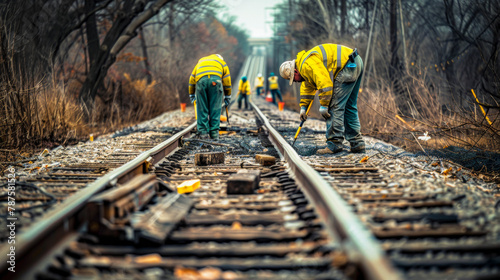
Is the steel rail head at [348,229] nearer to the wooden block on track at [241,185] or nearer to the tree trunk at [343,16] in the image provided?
the wooden block on track at [241,185]

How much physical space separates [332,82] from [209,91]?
2.87 metres

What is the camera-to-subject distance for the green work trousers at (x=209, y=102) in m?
8.41

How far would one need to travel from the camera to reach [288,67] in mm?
6598

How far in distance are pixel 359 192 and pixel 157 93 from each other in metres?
15.3

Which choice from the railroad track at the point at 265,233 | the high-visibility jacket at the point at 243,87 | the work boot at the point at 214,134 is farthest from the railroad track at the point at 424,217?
the high-visibility jacket at the point at 243,87

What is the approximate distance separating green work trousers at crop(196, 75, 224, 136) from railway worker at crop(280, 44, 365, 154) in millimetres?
2077

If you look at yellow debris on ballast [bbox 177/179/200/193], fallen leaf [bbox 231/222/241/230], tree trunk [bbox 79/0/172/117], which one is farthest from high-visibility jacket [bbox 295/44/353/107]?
tree trunk [bbox 79/0/172/117]

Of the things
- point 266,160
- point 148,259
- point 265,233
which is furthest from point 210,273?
point 266,160

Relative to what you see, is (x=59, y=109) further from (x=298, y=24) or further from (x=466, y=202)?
(x=298, y=24)

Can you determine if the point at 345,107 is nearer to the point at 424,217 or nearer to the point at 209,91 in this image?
the point at 209,91

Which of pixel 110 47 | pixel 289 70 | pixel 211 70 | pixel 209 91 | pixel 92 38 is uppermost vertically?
pixel 92 38

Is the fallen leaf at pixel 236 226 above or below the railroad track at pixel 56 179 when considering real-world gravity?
below

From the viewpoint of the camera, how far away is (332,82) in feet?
21.4

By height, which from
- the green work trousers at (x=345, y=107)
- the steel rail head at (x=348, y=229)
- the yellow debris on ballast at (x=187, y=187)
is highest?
the green work trousers at (x=345, y=107)
